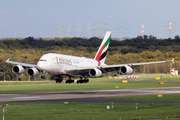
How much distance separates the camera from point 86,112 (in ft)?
219

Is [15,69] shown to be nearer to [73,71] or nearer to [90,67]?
[73,71]

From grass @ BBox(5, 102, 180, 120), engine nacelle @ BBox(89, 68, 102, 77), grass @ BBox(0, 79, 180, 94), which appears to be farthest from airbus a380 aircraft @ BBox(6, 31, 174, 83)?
grass @ BBox(0, 79, 180, 94)

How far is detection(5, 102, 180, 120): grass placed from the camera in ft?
199

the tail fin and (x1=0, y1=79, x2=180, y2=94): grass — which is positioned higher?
the tail fin

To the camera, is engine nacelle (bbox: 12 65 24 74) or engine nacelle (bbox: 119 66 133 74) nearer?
engine nacelle (bbox: 12 65 24 74)

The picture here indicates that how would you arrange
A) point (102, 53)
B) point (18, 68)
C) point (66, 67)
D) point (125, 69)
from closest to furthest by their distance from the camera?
1. point (18, 68)
2. point (66, 67)
3. point (125, 69)
4. point (102, 53)

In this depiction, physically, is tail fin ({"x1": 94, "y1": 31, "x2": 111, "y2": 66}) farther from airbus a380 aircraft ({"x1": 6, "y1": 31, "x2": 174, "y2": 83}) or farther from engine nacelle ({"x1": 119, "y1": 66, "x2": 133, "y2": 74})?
engine nacelle ({"x1": 119, "y1": 66, "x2": 133, "y2": 74})

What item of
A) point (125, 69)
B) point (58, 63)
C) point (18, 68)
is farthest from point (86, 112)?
point (18, 68)

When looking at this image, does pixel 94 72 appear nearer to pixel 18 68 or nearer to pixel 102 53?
pixel 102 53

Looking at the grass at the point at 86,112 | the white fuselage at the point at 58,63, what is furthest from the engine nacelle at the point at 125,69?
the grass at the point at 86,112

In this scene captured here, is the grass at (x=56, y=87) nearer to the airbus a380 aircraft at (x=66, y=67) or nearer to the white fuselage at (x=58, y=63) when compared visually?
the airbus a380 aircraft at (x=66, y=67)

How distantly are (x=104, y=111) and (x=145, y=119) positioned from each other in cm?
1318

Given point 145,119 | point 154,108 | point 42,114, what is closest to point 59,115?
point 42,114

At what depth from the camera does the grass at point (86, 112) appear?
60.6m
